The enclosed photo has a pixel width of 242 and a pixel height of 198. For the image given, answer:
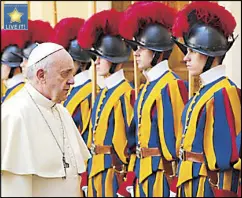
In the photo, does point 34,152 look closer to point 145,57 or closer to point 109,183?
point 145,57

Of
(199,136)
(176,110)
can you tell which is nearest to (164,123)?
(176,110)

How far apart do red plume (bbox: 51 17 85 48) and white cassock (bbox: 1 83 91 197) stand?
2.49 m

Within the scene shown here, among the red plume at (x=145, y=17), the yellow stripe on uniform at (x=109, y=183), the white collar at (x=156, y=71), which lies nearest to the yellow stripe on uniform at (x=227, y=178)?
the white collar at (x=156, y=71)

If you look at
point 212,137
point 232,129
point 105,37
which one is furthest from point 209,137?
point 105,37

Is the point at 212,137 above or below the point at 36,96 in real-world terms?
below

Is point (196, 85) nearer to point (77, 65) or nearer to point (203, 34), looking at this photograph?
point (77, 65)

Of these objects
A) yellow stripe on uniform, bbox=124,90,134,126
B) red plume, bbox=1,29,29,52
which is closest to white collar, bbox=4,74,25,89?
red plume, bbox=1,29,29,52

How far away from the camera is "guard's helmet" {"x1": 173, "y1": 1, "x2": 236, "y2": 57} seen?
4219mm

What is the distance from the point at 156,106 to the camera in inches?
181

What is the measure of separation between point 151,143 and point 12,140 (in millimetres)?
1720

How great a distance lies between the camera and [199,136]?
4.15 metres

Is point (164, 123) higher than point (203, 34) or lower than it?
lower

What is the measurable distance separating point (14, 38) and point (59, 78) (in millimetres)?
3005

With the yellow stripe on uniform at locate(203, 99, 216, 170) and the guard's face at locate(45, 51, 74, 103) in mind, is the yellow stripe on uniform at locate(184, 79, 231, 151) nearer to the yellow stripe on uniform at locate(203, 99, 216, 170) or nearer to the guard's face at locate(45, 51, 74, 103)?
the yellow stripe on uniform at locate(203, 99, 216, 170)
